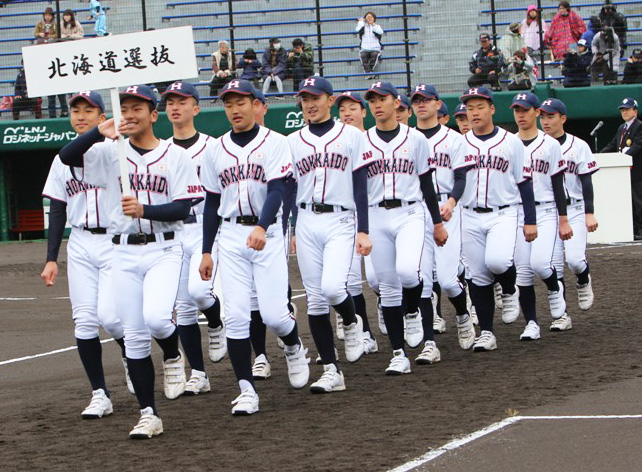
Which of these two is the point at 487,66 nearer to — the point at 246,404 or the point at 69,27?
the point at 69,27

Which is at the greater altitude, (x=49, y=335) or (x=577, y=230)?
(x=577, y=230)

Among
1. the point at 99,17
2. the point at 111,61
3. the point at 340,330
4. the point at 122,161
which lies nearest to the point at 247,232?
the point at 122,161

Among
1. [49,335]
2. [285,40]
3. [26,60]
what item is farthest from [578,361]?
[285,40]

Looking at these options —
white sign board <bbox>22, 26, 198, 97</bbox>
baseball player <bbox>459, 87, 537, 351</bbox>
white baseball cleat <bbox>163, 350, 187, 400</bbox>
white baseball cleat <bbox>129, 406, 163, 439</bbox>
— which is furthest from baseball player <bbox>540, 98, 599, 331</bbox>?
white baseball cleat <bbox>129, 406, 163, 439</bbox>

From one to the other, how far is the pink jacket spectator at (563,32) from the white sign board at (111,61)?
17.7m

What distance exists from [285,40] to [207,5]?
2354mm

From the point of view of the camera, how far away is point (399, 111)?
11.4m

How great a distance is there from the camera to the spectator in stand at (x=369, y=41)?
24.5 meters

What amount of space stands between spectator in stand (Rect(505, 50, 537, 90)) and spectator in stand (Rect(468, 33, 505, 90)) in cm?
31

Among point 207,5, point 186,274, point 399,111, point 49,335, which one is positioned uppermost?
point 207,5

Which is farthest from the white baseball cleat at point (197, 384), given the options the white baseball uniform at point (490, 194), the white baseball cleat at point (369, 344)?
the white baseball uniform at point (490, 194)

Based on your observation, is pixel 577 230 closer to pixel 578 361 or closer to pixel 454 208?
pixel 454 208

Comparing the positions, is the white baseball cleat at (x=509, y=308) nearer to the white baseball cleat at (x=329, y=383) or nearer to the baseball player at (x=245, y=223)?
the white baseball cleat at (x=329, y=383)

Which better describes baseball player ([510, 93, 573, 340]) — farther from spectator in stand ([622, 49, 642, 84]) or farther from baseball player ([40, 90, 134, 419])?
spectator in stand ([622, 49, 642, 84])
